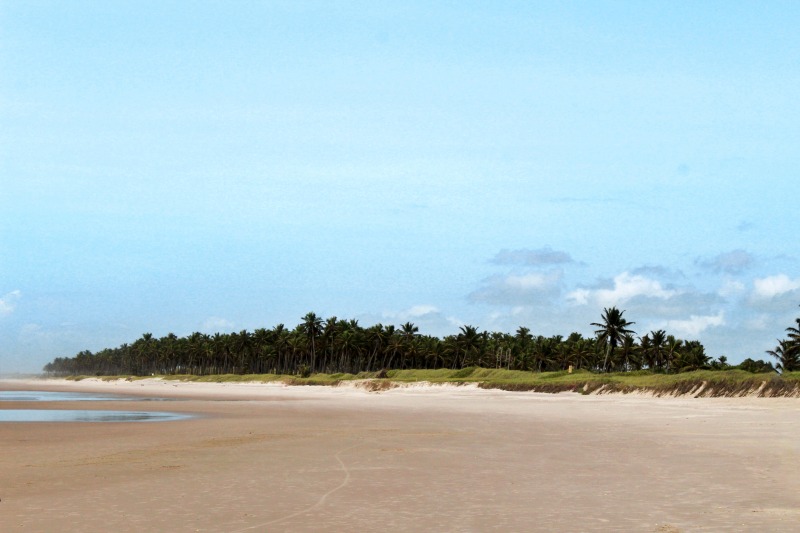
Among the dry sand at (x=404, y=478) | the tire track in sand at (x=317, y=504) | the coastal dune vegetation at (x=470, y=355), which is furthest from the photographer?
the coastal dune vegetation at (x=470, y=355)

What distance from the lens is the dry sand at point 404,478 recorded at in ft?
40.9

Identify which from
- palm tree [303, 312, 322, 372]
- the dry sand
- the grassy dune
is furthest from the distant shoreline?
palm tree [303, 312, 322, 372]

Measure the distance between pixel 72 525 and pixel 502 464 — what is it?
36.7 ft

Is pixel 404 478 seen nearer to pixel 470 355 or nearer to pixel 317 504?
pixel 317 504

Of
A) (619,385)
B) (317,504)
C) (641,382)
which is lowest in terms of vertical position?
(317,504)

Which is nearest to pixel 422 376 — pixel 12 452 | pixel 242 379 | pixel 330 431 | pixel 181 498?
pixel 242 379

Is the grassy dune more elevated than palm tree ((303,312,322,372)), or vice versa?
palm tree ((303,312,322,372))

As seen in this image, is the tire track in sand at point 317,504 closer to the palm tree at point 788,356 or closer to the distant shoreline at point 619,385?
the distant shoreline at point 619,385

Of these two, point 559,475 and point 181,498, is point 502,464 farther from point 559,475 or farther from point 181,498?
point 181,498

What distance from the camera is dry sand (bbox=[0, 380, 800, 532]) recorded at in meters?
12.5

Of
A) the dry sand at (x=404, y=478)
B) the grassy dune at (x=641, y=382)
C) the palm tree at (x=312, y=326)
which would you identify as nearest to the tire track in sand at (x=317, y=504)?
the dry sand at (x=404, y=478)

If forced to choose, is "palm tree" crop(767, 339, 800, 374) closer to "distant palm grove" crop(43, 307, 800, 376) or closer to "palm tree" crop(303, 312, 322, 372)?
"distant palm grove" crop(43, 307, 800, 376)

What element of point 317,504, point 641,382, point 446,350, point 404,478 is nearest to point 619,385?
point 641,382

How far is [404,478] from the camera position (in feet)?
56.5
